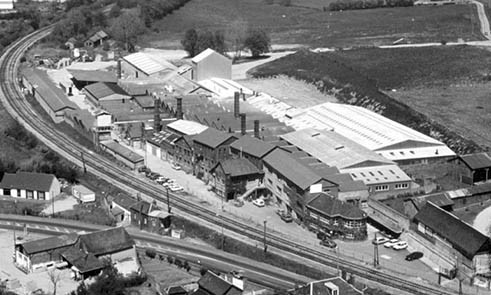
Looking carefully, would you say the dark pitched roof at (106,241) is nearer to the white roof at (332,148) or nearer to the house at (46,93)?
the white roof at (332,148)

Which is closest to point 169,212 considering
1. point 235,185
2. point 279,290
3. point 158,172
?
point 235,185

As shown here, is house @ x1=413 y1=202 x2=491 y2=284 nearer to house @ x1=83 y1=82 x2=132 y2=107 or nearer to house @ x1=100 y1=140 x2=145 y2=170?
house @ x1=100 y1=140 x2=145 y2=170

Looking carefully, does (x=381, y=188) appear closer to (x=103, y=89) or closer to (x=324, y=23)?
(x=103, y=89)

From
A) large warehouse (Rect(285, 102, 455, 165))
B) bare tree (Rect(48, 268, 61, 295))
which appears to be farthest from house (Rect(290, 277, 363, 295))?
large warehouse (Rect(285, 102, 455, 165))

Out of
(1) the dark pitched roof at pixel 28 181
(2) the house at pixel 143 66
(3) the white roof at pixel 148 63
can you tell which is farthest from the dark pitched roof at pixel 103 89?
(1) the dark pitched roof at pixel 28 181

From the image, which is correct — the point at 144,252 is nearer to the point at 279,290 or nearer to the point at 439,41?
the point at 279,290

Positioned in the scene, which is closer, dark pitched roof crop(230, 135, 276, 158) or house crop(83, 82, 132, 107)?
dark pitched roof crop(230, 135, 276, 158)
